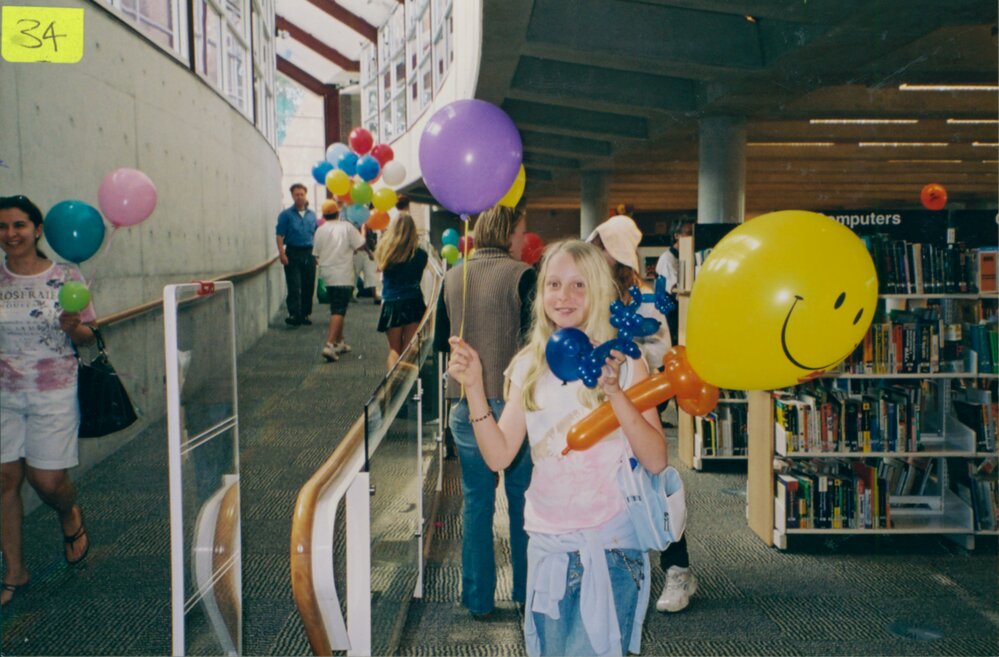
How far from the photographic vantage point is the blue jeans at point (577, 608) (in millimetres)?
1695

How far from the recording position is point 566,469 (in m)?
1.75

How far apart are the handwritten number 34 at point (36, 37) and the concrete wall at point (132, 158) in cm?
152

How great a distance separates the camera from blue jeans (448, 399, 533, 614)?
2922mm

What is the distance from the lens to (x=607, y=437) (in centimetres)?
175

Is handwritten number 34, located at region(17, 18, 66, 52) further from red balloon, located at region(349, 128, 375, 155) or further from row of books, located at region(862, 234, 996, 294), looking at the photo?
red balloon, located at region(349, 128, 375, 155)

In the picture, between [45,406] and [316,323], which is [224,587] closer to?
[45,406]

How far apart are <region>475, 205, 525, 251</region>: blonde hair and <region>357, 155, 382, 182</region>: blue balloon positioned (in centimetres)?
562

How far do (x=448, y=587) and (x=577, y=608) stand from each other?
6.16 ft

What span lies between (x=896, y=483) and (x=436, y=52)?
34.5ft

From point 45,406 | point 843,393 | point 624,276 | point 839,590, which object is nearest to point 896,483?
point 843,393

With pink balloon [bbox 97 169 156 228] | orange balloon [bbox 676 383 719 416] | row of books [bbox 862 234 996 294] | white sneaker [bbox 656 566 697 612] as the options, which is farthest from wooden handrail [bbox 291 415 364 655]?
row of books [bbox 862 234 996 294]

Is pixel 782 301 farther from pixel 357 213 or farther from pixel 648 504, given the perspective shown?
pixel 357 213

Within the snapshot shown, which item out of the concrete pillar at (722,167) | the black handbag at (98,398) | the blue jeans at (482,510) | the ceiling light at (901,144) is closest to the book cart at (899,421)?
the blue jeans at (482,510)

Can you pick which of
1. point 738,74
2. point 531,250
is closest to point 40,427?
point 531,250
